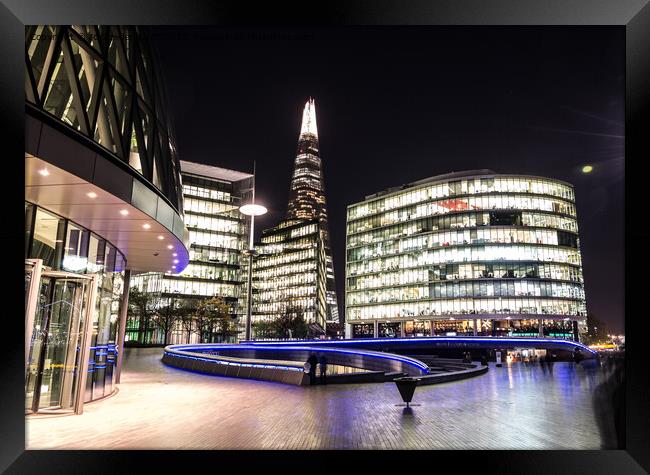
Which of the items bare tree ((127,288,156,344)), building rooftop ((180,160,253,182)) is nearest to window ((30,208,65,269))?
bare tree ((127,288,156,344))

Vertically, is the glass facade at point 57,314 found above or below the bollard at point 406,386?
above

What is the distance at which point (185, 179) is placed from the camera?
302 ft

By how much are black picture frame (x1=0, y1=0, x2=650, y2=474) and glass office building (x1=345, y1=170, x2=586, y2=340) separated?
2935 inches

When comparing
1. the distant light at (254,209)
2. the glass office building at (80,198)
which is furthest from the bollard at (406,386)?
the distant light at (254,209)

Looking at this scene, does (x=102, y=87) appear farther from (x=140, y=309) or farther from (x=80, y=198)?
(x=140, y=309)

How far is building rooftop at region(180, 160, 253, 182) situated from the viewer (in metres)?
93.1

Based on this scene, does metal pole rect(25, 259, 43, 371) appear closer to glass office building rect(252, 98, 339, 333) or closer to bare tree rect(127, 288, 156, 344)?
bare tree rect(127, 288, 156, 344)

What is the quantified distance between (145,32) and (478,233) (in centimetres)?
7377

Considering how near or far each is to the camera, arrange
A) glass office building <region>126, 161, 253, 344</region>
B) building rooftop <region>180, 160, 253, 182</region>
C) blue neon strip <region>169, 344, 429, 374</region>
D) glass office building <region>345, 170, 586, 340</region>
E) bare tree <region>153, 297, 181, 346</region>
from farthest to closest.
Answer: building rooftop <region>180, 160, 253, 182</region> < glass office building <region>126, 161, 253, 344</region> < glass office building <region>345, 170, 586, 340</region> < bare tree <region>153, 297, 181, 346</region> < blue neon strip <region>169, 344, 429, 374</region>
